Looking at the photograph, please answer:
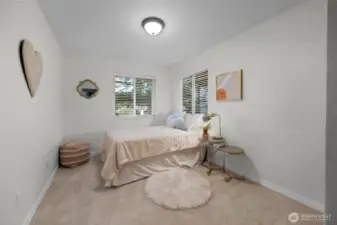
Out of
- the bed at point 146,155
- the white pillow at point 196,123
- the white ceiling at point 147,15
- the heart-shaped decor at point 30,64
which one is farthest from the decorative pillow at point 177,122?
the heart-shaped decor at point 30,64

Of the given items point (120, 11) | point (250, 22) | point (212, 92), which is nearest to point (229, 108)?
point (212, 92)

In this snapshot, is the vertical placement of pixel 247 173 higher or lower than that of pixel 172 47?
lower

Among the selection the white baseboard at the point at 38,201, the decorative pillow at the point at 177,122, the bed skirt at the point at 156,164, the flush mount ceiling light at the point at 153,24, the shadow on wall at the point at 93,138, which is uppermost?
the flush mount ceiling light at the point at 153,24

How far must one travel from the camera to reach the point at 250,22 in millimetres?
2404

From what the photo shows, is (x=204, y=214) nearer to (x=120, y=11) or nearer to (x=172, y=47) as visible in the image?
(x=120, y=11)

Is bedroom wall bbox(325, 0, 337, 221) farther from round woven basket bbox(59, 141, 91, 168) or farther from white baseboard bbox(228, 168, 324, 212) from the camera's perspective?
round woven basket bbox(59, 141, 91, 168)

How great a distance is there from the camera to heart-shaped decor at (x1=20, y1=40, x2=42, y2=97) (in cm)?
154

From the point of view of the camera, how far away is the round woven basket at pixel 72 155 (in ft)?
9.97

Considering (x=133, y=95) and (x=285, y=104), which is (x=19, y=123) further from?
(x=133, y=95)

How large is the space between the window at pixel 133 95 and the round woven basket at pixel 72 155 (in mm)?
1341

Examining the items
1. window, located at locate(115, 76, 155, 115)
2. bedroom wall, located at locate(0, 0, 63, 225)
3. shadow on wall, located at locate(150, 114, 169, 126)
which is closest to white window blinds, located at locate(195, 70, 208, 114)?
shadow on wall, located at locate(150, 114, 169, 126)

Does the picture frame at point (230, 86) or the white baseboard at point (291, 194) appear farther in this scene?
the picture frame at point (230, 86)

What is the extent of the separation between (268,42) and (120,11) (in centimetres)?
214

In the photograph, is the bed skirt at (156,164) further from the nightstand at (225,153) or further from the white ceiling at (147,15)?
the white ceiling at (147,15)
